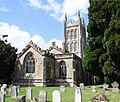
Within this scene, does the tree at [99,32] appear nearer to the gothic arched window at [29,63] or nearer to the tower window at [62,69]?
the gothic arched window at [29,63]

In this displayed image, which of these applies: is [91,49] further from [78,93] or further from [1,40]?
[1,40]

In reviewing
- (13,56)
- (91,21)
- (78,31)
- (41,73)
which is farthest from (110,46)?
(78,31)

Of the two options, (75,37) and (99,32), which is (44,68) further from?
(75,37)

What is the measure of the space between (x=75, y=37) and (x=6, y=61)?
43285 millimetres

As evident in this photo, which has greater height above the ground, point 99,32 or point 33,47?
point 33,47

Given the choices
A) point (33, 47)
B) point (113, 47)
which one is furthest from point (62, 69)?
point (113, 47)

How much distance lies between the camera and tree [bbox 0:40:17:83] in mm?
41219

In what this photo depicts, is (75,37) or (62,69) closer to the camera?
(62,69)

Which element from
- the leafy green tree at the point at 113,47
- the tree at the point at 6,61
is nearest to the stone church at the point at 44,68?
the tree at the point at 6,61

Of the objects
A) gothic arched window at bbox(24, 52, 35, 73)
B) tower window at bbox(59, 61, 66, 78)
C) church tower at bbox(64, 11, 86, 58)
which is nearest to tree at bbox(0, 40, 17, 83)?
gothic arched window at bbox(24, 52, 35, 73)

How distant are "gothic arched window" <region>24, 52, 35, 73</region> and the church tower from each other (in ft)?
123

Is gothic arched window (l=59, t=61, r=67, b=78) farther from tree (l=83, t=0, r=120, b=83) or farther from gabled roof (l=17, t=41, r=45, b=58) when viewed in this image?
tree (l=83, t=0, r=120, b=83)

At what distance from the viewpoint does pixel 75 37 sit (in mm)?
82375

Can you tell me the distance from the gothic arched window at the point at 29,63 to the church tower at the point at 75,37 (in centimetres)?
3757
